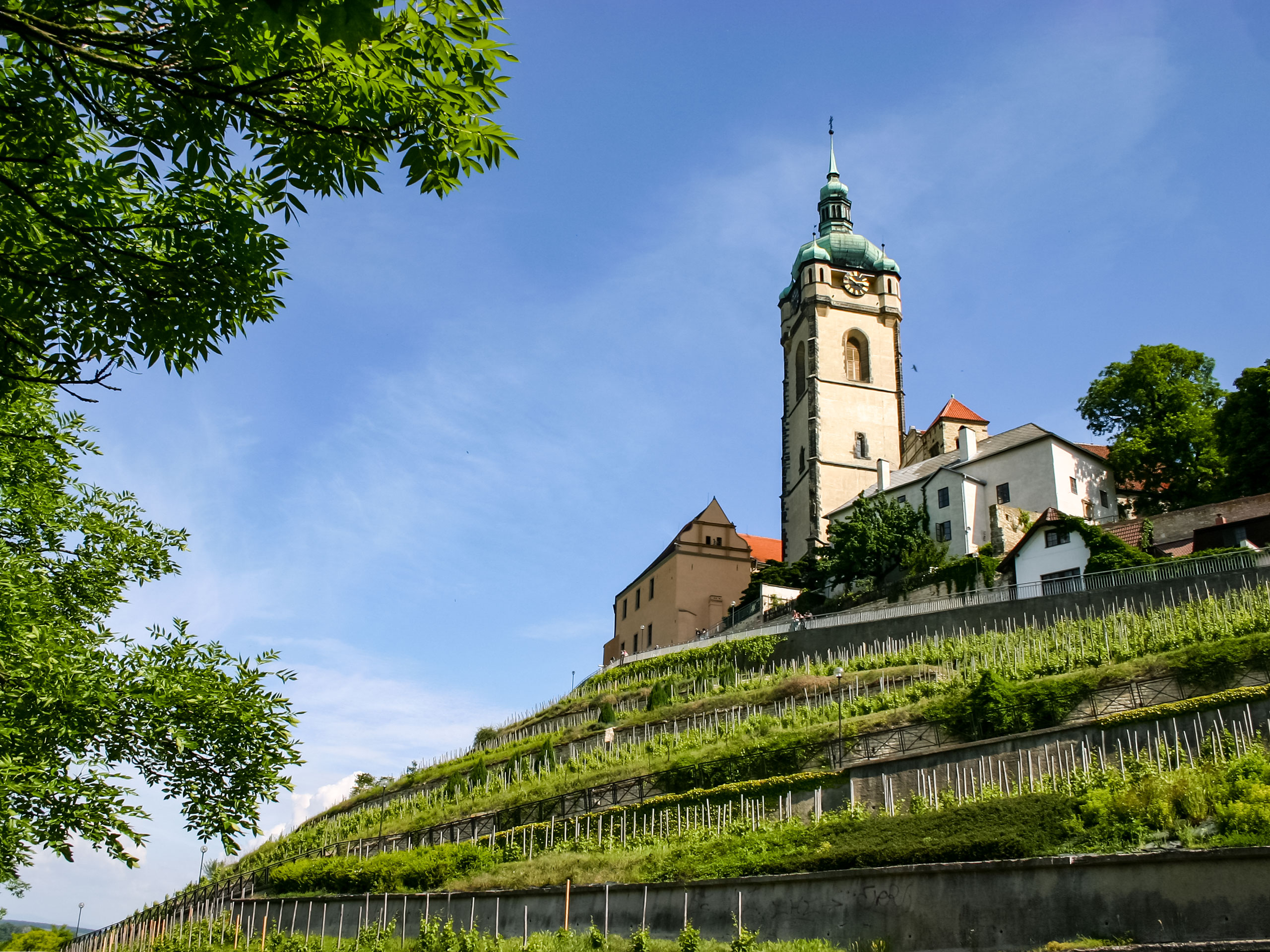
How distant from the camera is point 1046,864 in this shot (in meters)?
16.0

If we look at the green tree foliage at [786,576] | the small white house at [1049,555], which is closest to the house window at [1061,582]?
the small white house at [1049,555]

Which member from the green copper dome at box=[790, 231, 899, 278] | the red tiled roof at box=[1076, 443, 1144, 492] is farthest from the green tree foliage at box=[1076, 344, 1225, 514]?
the green copper dome at box=[790, 231, 899, 278]

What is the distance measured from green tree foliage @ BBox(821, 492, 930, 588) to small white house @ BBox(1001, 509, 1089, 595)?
720cm

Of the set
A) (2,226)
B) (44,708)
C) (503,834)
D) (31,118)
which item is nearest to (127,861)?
(44,708)

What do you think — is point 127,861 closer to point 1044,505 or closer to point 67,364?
point 67,364

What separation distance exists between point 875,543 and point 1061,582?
13.2m

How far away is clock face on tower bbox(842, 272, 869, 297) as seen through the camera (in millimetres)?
76125

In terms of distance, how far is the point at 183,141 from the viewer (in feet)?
19.2

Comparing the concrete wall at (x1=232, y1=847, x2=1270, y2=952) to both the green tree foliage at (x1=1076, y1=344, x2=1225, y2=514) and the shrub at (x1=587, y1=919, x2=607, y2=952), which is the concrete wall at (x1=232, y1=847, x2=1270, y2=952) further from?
the green tree foliage at (x1=1076, y1=344, x2=1225, y2=514)

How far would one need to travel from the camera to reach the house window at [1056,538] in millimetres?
44250

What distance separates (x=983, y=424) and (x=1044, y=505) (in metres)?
16.2

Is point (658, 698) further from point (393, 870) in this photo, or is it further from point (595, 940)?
point (595, 940)

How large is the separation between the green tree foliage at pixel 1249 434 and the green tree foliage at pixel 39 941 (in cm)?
4861

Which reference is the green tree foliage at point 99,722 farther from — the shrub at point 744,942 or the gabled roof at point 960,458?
the gabled roof at point 960,458
